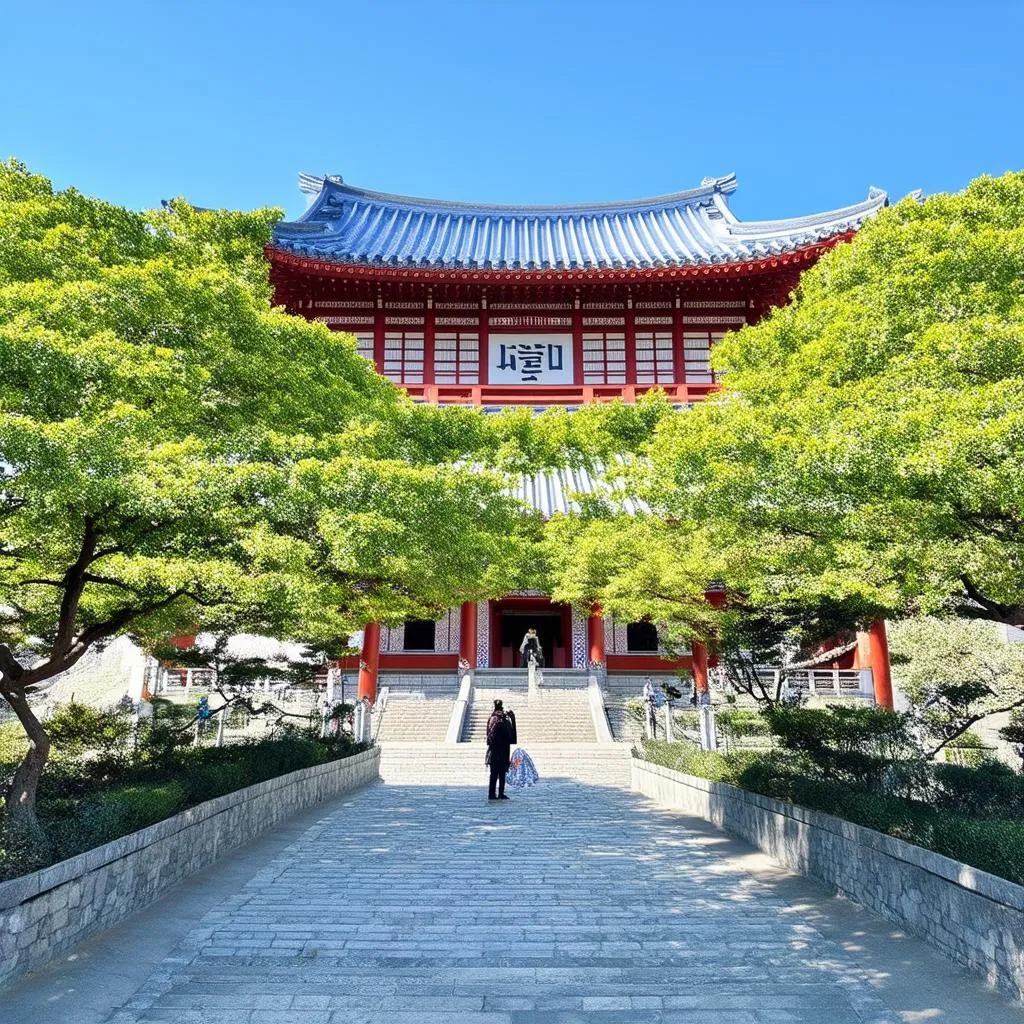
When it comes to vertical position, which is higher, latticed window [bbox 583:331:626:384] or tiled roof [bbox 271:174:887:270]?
tiled roof [bbox 271:174:887:270]

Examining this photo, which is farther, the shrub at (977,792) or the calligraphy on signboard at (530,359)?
the calligraphy on signboard at (530,359)

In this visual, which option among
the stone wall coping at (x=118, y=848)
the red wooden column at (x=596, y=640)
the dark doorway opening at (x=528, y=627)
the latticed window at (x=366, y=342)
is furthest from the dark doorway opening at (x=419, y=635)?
the stone wall coping at (x=118, y=848)

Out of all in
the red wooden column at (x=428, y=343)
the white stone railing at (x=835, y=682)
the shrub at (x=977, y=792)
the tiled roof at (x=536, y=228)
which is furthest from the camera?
the tiled roof at (x=536, y=228)

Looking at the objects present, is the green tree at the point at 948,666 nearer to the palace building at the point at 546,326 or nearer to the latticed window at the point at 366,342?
the palace building at the point at 546,326

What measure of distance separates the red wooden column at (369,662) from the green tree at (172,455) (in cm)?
1319

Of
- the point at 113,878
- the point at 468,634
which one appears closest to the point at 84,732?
the point at 113,878

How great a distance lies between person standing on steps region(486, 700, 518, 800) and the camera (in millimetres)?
13016

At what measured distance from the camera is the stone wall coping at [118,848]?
16.1ft

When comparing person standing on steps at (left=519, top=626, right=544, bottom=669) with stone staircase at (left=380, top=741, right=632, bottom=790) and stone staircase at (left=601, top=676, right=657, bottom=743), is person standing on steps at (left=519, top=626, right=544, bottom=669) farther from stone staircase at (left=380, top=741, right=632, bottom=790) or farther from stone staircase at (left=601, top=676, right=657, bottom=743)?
stone staircase at (left=380, top=741, right=632, bottom=790)

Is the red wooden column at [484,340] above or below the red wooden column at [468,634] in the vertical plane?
above

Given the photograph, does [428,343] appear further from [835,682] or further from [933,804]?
[933,804]

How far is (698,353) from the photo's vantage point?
24.8 metres

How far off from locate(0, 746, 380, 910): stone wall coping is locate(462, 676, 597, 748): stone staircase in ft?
35.0

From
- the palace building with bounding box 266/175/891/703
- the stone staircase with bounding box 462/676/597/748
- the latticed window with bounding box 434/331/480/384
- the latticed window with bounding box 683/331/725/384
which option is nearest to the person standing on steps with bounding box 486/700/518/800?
the stone staircase with bounding box 462/676/597/748
